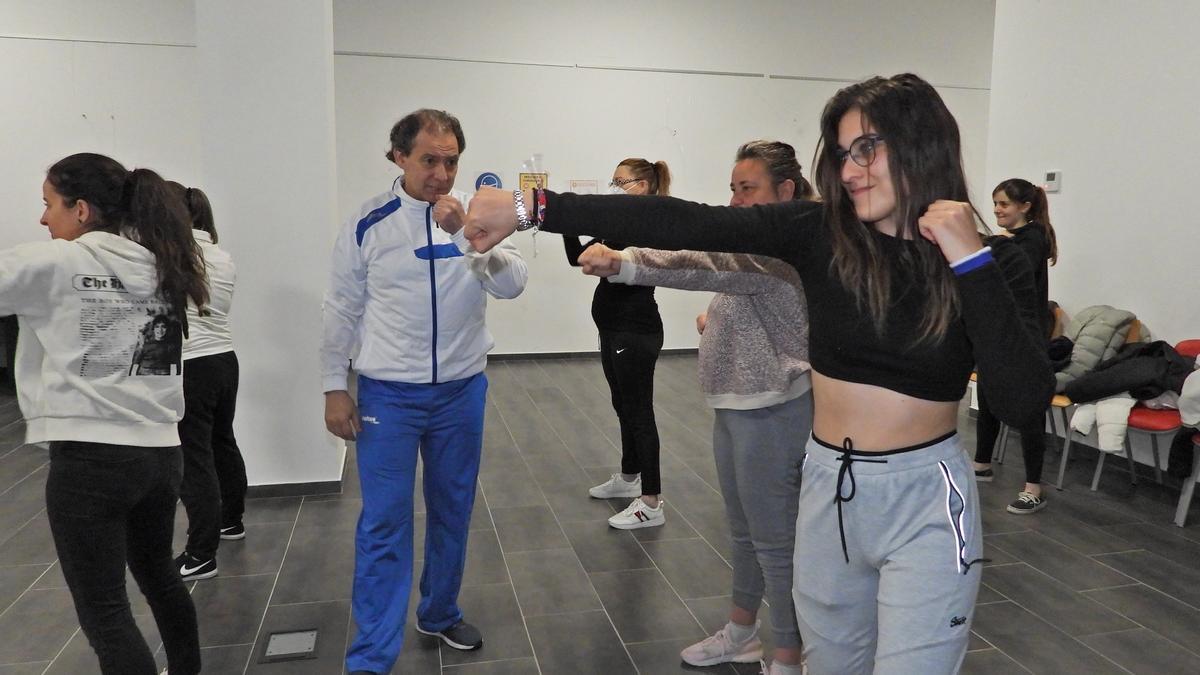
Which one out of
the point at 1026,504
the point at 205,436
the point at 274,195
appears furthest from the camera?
the point at 1026,504

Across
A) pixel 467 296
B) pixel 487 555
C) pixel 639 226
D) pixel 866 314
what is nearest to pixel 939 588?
pixel 866 314

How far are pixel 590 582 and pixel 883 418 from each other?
80.1 inches

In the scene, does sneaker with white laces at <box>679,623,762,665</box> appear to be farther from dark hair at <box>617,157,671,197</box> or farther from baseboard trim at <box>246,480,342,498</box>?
baseboard trim at <box>246,480,342,498</box>

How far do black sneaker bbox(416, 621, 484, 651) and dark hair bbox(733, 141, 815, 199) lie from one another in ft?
5.67

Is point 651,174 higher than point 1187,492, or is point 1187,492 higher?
point 651,174

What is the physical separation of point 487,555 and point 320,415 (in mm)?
1249

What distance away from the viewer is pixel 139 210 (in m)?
2.04

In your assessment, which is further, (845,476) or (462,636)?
(462,636)

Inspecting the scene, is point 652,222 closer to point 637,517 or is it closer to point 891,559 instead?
point 891,559

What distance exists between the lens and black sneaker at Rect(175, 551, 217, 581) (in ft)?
10.5

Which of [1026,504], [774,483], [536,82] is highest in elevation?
[536,82]

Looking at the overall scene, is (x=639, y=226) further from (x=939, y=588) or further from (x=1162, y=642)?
(x=1162, y=642)

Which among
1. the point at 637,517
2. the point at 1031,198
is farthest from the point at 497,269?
the point at 1031,198

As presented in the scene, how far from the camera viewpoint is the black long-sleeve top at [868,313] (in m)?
1.31
